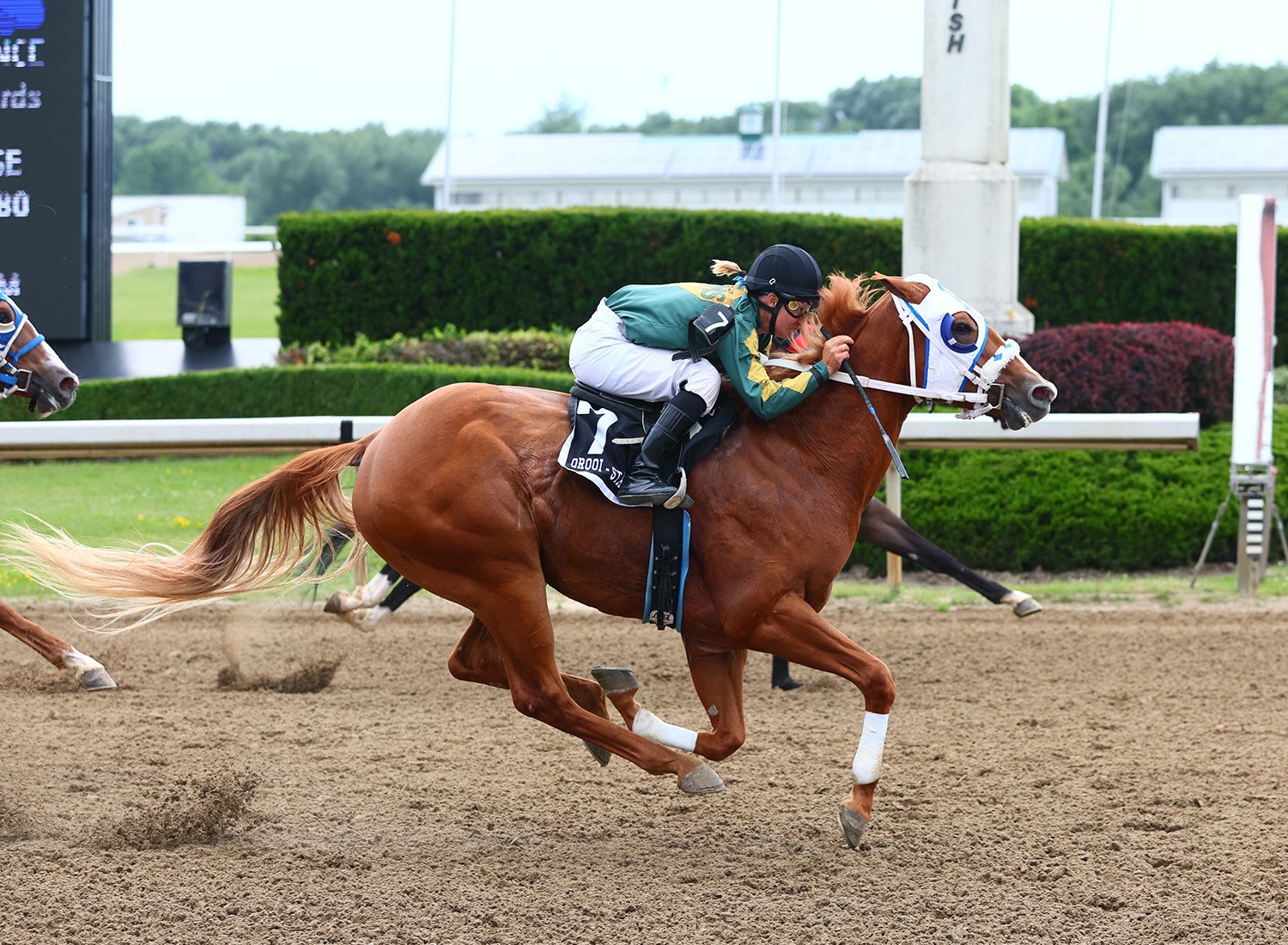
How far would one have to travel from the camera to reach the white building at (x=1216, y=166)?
46.1 meters

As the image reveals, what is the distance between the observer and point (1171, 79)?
2477 inches

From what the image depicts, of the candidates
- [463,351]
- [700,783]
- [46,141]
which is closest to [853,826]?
[700,783]

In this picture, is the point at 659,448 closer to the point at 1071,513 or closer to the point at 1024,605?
the point at 1024,605

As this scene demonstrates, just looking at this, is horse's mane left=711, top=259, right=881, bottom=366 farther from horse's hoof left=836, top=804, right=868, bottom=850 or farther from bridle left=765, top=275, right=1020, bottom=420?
horse's hoof left=836, top=804, right=868, bottom=850

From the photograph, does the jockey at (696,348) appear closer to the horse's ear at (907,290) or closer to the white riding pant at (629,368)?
the white riding pant at (629,368)

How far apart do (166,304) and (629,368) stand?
29790 mm

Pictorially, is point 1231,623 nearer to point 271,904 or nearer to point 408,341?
point 271,904

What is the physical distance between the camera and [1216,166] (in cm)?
4622

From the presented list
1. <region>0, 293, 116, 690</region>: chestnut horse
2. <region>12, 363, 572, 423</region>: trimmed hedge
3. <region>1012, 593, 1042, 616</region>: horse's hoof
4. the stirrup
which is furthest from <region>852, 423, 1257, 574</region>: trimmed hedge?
<region>0, 293, 116, 690</region>: chestnut horse

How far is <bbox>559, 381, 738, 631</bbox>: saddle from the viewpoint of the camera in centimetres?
401

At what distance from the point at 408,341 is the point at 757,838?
974cm

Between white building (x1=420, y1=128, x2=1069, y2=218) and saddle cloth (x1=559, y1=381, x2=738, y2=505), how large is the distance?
41.7 meters

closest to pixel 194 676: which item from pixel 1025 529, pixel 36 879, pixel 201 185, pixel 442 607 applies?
pixel 442 607

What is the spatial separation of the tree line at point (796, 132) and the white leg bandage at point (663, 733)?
5287 centimetres
